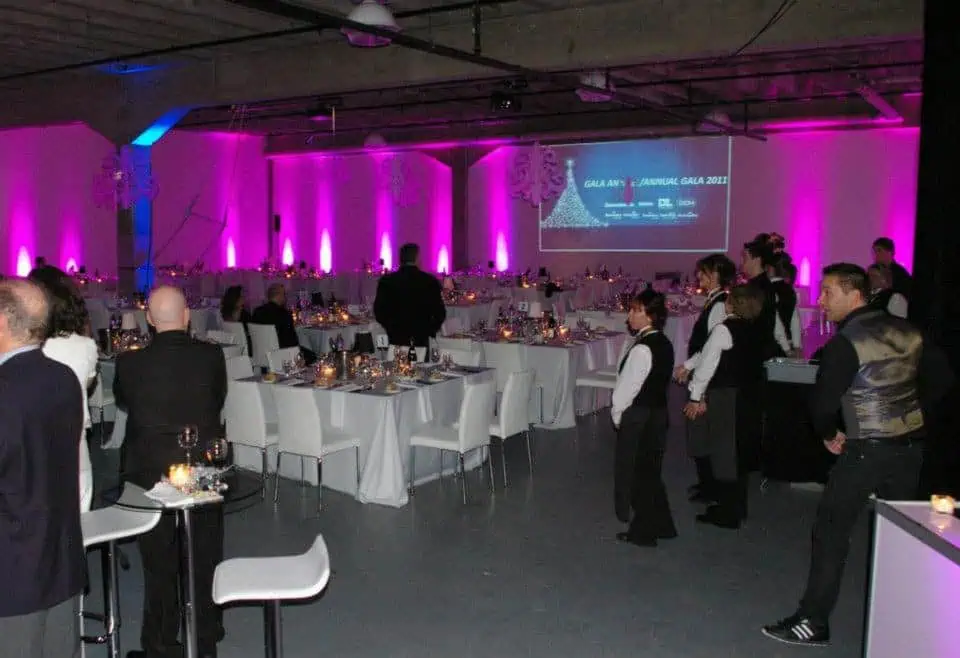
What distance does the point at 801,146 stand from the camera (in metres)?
16.3

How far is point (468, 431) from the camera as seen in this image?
242 inches

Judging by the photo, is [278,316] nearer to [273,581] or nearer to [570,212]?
[273,581]

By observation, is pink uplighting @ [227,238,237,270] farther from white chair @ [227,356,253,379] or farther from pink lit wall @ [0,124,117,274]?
white chair @ [227,356,253,379]

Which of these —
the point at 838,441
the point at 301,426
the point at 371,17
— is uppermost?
the point at 371,17

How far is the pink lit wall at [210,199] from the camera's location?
61.0ft

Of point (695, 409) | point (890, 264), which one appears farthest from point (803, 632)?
point (890, 264)

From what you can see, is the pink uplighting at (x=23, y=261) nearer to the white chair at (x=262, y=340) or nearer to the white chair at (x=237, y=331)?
the white chair at (x=237, y=331)

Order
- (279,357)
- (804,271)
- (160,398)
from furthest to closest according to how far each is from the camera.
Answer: (804,271), (279,357), (160,398)

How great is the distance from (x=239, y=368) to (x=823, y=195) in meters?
12.3

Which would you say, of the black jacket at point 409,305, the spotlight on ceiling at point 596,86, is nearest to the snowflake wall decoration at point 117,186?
the black jacket at point 409,305

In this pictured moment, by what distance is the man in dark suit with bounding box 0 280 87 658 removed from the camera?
255cm

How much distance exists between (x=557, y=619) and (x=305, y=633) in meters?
1.19

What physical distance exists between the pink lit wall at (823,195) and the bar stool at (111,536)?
14.3 m

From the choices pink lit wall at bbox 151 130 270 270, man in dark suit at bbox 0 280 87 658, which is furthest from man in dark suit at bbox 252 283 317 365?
pink lit wall at bbox 151 130 270 270
